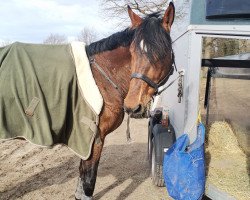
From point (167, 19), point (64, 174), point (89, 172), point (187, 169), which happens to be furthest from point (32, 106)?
point (64, 174)

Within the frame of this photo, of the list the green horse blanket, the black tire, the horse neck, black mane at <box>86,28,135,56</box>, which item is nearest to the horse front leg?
the green horse blanket

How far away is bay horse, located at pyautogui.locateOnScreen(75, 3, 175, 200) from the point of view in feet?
8.21

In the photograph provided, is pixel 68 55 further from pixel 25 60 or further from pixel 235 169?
pixel 235 169

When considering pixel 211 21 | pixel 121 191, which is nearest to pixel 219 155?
pixel 121 191

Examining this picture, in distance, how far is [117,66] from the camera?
9.55 feet

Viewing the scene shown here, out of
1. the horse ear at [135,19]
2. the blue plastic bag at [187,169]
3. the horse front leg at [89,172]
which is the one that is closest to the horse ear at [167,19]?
the horse ear at [135,19]

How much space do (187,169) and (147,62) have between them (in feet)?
3.78

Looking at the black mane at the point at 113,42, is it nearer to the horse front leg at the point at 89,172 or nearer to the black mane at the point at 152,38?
the black mane at the point at 152,38

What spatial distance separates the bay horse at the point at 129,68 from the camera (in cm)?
250

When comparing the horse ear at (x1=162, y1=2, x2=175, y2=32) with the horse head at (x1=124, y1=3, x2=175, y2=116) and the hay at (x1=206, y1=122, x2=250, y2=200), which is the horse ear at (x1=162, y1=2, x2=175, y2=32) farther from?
the hay at (x1=206, y1=122, x2=250, y2=200)

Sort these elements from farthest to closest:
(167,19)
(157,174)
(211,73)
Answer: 1. (211,73)
2. (157,174)
3. (167,19)

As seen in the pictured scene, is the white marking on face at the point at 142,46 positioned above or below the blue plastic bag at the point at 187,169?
above

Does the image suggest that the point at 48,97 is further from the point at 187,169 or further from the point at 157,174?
the point at 157,174

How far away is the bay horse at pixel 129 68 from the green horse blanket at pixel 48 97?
0.15 meters
